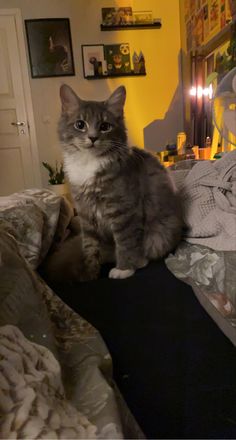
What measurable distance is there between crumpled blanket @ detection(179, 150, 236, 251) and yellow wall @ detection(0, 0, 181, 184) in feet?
7.66

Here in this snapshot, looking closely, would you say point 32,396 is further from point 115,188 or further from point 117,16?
point 117,16

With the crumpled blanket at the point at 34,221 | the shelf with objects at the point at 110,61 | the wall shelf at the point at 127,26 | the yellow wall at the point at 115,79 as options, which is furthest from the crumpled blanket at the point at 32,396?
the wall shelf at the point at 127,26

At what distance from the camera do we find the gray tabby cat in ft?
3.50

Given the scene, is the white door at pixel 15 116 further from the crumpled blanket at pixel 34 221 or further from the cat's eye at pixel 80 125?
the cat's eye at pixel 80 125

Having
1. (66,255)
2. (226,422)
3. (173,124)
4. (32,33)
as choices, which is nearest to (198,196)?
(66,255)

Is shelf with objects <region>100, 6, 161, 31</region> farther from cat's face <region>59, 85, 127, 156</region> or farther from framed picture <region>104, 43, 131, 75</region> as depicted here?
cat's face <region>59, 85, 127, 156</region>

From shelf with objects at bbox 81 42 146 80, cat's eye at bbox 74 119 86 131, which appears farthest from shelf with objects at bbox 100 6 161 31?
cat's eye at bbox 74 119 86 131

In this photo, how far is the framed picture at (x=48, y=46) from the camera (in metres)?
3.23

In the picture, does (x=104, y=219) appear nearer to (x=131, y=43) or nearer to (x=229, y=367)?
(x=229, y=367)

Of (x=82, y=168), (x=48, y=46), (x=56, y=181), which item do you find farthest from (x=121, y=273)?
(x=48, y=46)

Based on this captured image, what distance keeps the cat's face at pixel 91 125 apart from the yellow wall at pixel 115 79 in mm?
2132

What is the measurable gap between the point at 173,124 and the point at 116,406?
138 inches

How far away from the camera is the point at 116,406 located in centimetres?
44

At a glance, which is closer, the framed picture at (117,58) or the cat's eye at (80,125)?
the cat's eye at (80,125)
